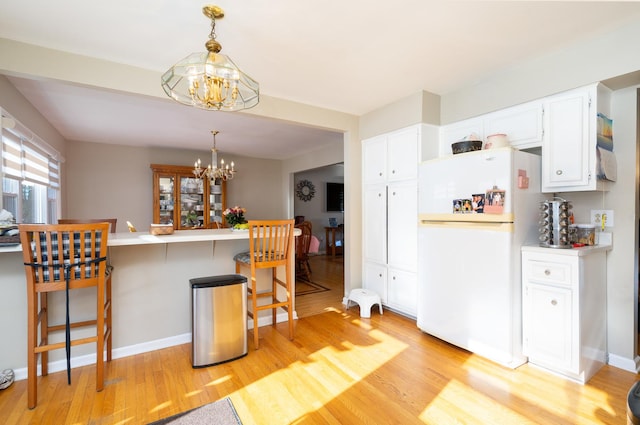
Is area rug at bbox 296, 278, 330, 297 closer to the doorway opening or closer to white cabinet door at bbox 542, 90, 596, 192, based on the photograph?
the doorway opening

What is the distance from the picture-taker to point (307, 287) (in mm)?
4668

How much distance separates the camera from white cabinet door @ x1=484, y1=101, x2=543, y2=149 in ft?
7.98

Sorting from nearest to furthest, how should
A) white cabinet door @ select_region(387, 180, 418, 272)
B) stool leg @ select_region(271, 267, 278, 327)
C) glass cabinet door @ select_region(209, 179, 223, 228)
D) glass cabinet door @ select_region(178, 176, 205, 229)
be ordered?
stool leg @ select_region(271, 267, 278, 327)
white cabinet door @ select_region(387, 180, 418, 272)
glass cabinet door @ select_region(178, 176, 205, 229)
glass cabinet door @ select_region(209, 179, 223, 228)

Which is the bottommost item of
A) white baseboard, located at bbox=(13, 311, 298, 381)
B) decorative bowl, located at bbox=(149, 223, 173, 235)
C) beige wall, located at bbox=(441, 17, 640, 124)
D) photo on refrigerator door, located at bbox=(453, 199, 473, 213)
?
white baseboard, located at bbox=(13, 311, 298, 381)

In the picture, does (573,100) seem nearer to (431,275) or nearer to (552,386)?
(431,275)

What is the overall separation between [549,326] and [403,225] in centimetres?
149

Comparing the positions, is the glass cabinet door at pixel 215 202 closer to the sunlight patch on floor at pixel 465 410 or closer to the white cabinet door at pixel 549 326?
the sunlight patch on floor at pixel 465 410

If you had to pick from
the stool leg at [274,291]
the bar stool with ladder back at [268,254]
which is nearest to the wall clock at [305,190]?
the stool leg at [274,291]

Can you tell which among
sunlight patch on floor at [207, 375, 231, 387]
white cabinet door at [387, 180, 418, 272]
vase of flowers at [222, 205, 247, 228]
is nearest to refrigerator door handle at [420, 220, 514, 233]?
white cabinet door at [387, 180, 418, 272]

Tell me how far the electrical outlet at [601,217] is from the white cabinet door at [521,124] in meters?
0.67

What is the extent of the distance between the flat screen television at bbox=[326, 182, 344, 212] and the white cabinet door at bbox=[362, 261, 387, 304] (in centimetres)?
477

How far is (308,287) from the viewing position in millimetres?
4664

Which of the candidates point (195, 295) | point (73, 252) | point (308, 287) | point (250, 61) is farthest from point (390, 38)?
point (308, 287)

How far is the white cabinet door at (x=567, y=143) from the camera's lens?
2139mm
